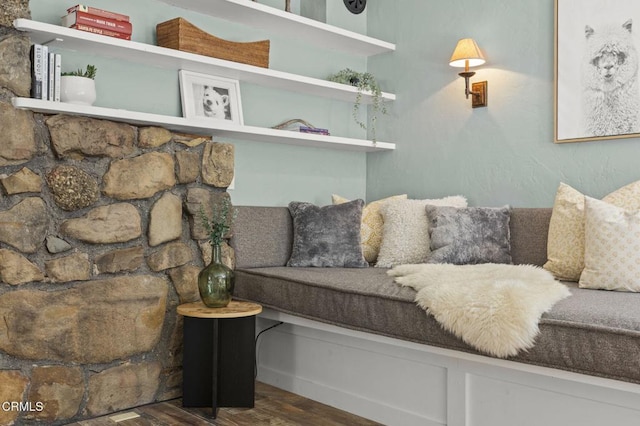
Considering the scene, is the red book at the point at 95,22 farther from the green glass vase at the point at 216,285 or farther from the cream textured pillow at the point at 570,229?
the cream textured pillow at the point at 570,229

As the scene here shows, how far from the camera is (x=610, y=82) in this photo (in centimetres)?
291

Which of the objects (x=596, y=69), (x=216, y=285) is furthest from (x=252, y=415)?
(x=596, y=69)

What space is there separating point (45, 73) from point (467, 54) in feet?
6.93

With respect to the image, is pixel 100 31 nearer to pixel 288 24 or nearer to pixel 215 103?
pixel 215 103

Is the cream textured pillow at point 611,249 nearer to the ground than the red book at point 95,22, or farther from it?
nearer to the ground

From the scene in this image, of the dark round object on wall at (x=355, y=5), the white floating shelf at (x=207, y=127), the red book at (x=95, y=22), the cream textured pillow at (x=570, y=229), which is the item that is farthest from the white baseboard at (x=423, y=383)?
the dark round object on wall at (x=355, y=5)

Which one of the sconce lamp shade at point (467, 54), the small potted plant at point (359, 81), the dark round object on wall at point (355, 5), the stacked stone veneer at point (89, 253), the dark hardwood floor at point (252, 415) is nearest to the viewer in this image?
the stacked stone veneer at point (89, 253)

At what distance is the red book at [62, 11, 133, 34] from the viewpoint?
260 centimetres

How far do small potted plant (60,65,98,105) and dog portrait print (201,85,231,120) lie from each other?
0.63 meters

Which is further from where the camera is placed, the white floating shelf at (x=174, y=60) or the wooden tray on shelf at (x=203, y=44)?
the wooden tray on shelf at (x=203, y=44)

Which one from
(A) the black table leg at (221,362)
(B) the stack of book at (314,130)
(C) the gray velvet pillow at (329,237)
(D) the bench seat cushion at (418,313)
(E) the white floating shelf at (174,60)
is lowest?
(A) the black table leg at (221,362)

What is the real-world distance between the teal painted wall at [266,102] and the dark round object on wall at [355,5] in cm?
6

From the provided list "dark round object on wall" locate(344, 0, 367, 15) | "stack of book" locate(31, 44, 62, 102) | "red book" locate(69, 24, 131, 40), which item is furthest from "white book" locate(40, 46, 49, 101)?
"dark round object on wall" locate(344, 0, 367, 15)

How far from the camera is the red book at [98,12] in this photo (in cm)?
260
